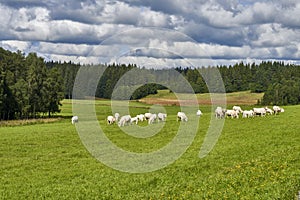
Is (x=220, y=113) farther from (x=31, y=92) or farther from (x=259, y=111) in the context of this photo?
(x=31, y=92)

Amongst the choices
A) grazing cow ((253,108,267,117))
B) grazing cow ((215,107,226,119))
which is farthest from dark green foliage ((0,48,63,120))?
grazing cow ((253,108,267,117))

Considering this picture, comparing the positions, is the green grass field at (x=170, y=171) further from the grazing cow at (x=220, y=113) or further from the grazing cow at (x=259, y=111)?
the grazing cow at (x=259, y=111)

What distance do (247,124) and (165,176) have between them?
898 inches

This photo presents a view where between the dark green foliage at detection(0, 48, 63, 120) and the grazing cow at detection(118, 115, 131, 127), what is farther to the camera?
the dark green foliage at detection(0, 48, 63, 120)

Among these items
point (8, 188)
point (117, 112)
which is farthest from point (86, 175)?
point (117, 112)

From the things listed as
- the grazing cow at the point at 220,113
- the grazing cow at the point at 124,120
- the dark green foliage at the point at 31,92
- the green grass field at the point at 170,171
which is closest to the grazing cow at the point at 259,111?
the grazing cow at the point at 220,113

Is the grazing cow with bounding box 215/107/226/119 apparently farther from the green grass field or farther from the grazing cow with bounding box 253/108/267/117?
the green grass field

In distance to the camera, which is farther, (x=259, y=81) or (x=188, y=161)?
(x=259, y=81)

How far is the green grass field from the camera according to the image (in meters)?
17.1

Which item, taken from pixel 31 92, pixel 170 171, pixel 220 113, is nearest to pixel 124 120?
pixel 220 113

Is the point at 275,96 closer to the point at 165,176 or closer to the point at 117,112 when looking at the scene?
the point at 117,112

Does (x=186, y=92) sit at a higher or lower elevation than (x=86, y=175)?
higher

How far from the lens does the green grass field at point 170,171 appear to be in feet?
56.1

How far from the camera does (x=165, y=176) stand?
22031 millimetres
